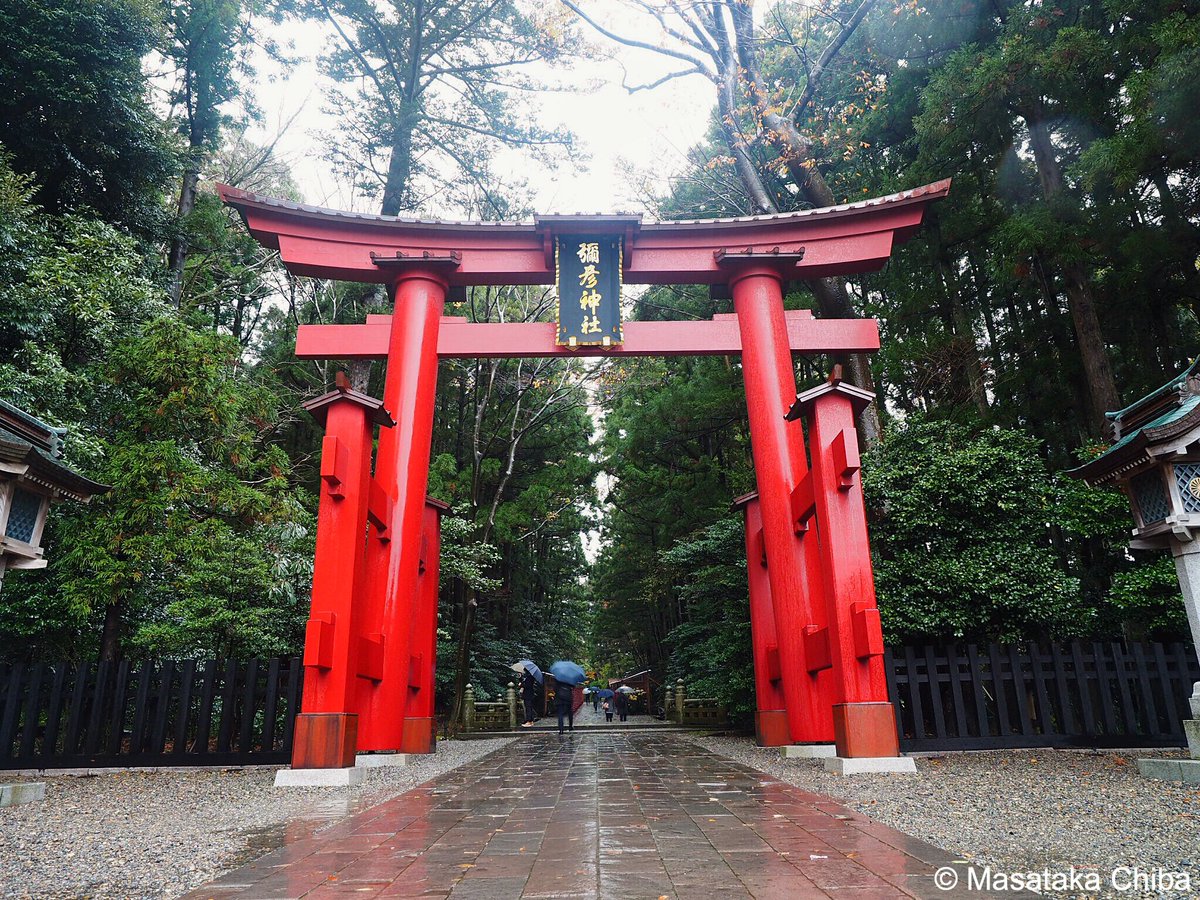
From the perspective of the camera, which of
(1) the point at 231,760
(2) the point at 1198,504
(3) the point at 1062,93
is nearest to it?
(2) the point at 1198,504

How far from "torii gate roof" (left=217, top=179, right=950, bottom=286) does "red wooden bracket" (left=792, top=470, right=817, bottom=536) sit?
2967 mm

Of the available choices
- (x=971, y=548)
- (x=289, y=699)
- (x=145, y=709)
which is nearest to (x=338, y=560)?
(x=289, y=699)

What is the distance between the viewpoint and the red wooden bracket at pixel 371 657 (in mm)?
6762

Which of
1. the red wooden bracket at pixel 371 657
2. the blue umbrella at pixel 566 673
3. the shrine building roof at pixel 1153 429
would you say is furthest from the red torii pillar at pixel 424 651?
the shrine building roof at pixel 1153 429

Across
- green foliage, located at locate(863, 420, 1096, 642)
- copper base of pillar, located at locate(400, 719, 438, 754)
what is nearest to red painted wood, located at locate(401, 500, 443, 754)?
copper base of pillar, located at locate(400, 719, 438, 754)

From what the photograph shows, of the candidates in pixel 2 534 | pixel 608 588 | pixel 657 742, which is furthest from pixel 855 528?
pixel 608 588

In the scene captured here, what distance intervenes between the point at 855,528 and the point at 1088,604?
4.71m

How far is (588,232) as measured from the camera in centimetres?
849

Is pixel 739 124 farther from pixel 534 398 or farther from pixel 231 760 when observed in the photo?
pixel 231 760

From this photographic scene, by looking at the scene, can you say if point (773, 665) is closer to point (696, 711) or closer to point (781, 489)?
point (781, 489)

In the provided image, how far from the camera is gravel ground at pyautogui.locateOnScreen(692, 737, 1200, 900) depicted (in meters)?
2.93

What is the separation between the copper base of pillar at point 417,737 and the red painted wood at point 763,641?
4.13 meters

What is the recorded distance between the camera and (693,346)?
873cm

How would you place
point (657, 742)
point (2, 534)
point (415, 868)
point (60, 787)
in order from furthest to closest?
point (657, 742), point (60, 787), point (2, 534), point (415, 868)
